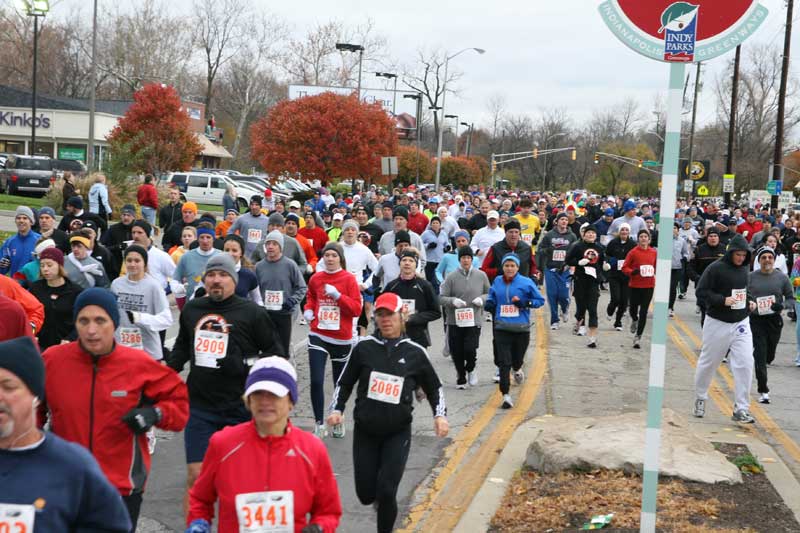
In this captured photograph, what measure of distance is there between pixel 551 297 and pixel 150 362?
12782 mm

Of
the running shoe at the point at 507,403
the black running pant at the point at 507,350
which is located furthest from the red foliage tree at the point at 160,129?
the running shoe at the point at 507,403

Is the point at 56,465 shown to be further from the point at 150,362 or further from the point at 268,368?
the point at 150,362

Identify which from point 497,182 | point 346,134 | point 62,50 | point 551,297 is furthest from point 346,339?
point 497,182

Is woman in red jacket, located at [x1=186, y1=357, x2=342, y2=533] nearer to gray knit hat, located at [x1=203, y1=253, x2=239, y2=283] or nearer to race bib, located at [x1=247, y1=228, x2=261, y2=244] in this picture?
gray knit hat, located at [x1=203, y1=253, x2=239, y2=283]

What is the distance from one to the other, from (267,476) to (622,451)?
4.84 m

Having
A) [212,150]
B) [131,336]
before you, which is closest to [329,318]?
[131,336]

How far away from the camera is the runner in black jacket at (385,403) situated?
6.34 meters

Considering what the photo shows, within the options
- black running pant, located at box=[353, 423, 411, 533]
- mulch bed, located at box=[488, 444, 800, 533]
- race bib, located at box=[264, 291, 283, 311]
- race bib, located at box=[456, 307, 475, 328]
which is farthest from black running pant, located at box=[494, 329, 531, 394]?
black running pant, located at box=[353, 423, 411, 533]

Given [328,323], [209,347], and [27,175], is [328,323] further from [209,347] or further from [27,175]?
[27,175]

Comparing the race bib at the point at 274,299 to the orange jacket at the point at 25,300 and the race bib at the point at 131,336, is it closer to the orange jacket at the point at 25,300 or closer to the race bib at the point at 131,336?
the race bib at the point at 131,336

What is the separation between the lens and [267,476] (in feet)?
13.5

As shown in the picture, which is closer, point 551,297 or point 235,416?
point 235,416

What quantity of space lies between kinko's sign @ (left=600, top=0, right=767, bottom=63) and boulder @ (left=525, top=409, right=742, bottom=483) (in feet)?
12.1

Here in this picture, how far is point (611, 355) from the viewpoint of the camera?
1505 cm
